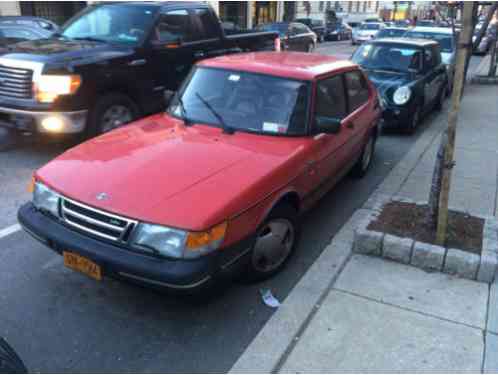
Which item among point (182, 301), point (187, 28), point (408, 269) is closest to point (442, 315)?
point (408, 269)

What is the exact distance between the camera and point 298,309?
335 centimetres

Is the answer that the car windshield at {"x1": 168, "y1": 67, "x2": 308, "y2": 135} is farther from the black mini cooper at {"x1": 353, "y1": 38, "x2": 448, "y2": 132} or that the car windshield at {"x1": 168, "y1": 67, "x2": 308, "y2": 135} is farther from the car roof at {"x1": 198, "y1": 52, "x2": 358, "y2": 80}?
the black mini cooper at {"x1": 353, "y1": 38, "x2": 448, "y2": 132}

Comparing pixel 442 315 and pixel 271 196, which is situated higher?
pixel 271 196

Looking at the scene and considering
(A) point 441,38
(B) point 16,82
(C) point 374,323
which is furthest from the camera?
(A) point 441,38

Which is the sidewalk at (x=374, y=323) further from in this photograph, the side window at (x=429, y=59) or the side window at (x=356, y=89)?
the side window at (x=429, y=59)

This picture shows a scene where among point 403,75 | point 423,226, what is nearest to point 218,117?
point 423,226

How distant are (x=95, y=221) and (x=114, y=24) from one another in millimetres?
4957

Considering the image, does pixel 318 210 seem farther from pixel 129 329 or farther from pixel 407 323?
pixel 129 329

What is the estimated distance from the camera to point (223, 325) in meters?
3.23

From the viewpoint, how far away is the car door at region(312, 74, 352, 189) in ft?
13.9

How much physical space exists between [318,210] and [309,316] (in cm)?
204

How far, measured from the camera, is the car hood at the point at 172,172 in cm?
293

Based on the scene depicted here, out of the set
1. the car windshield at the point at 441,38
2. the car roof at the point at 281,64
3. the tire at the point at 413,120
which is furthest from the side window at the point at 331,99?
the car windshield at the point at 441,38

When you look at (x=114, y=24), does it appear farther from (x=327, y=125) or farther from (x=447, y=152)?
(x=447, y=152)
